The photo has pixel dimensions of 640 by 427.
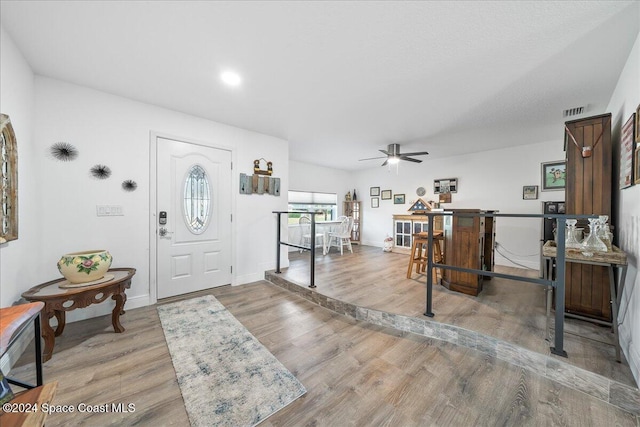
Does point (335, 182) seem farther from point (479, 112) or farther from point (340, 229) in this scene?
point (479, 112)

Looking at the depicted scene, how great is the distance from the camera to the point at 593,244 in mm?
1896

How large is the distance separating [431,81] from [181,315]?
374 cm

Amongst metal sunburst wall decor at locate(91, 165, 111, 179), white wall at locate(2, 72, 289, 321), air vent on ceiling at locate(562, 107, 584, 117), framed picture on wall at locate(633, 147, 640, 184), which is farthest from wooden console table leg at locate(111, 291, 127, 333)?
air vent on ceiling at locate(562, 107, 584, 117)

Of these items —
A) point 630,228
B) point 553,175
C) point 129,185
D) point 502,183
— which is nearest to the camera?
point 630,228

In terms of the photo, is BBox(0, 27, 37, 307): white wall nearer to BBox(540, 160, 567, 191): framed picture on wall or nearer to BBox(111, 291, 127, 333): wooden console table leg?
BBox(111, 291, 127, 333): wooden console table leg

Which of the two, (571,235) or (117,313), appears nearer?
(571,235)

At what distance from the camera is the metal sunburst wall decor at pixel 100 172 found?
8.46 feet

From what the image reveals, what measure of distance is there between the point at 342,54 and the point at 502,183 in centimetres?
457

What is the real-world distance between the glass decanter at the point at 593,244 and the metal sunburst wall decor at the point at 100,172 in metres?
4.70

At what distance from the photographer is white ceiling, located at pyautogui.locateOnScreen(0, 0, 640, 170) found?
1.56 metres

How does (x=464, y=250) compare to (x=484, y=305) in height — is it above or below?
above

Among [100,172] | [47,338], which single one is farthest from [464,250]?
[100,172]

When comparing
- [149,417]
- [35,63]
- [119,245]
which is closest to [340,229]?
[119,245]

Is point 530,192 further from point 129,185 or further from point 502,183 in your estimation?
point 129,185
